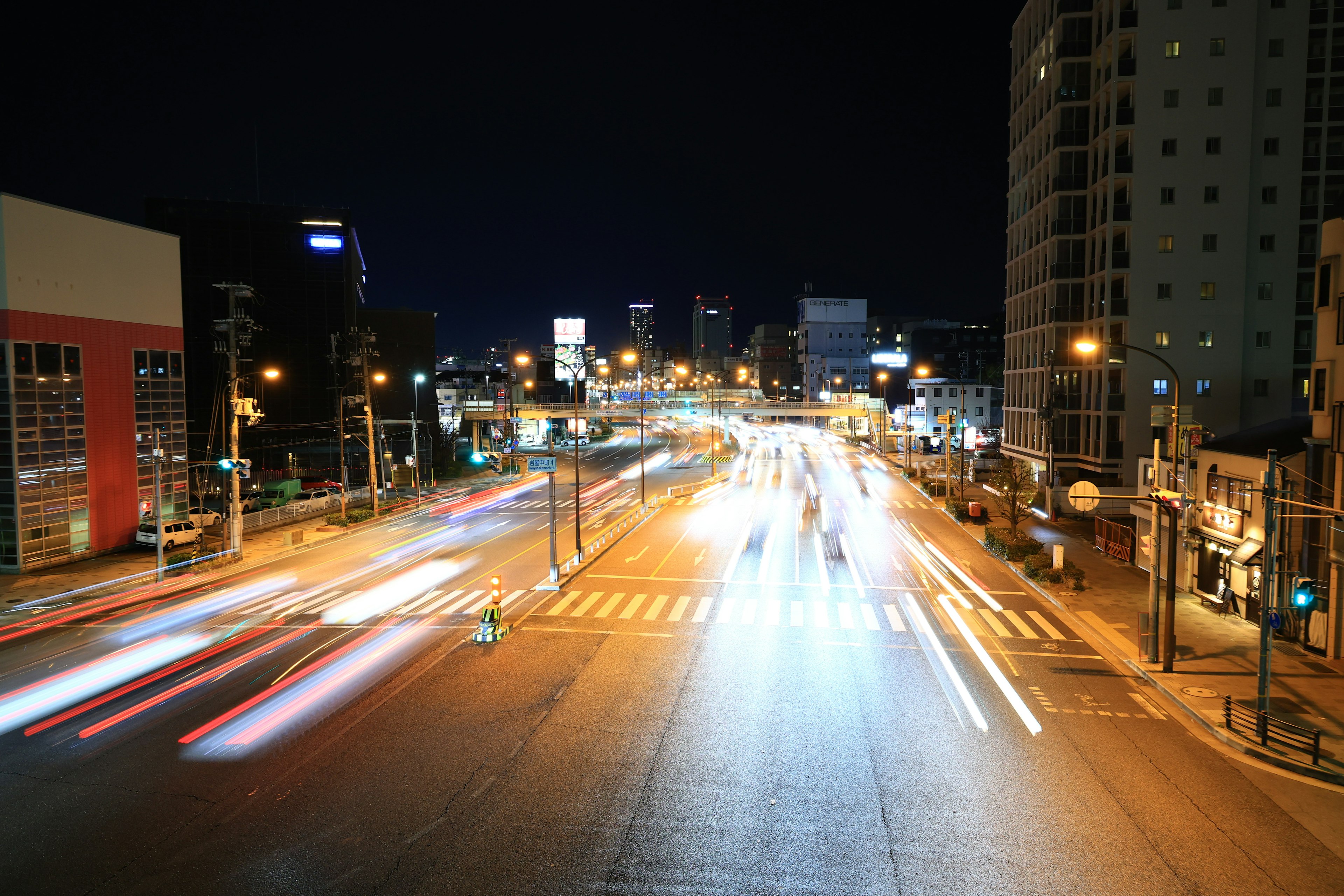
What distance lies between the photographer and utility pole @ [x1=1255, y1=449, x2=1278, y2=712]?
45.3 feet

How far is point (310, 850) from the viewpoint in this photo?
10297mm

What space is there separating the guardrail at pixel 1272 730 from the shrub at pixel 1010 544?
50.3ft

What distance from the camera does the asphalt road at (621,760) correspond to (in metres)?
9.98

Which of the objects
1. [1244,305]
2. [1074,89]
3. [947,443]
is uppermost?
[1074,89]

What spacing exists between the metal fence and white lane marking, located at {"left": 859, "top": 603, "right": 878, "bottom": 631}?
3185 centimetres

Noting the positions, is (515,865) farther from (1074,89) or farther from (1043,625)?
(1074,89)

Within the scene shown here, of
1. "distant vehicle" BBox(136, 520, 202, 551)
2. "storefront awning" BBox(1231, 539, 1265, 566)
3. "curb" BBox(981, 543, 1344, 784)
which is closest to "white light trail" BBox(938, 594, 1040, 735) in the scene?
"curb" BBox(981, 543, 1344, 784)

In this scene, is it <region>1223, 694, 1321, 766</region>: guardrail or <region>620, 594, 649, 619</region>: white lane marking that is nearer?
<region>1223, 694, 1321, 766</region>: guardrail

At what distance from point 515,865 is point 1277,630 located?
2202 centimetres

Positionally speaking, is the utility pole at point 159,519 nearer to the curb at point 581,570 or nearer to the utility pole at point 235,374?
the utility pole at point 235,374

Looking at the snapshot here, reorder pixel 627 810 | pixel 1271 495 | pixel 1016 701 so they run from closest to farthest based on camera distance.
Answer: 1. pixel 627 810
2. pixel 1271 495
3. pixel 1016 701

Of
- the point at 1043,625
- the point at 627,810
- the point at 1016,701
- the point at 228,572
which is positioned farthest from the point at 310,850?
the point at 228,572

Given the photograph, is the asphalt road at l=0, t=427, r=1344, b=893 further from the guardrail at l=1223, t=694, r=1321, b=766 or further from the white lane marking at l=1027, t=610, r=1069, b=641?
the guardrail at l=1223, t=694, r=1321, b=766

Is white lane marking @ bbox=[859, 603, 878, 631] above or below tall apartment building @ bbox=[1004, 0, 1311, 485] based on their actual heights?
below
